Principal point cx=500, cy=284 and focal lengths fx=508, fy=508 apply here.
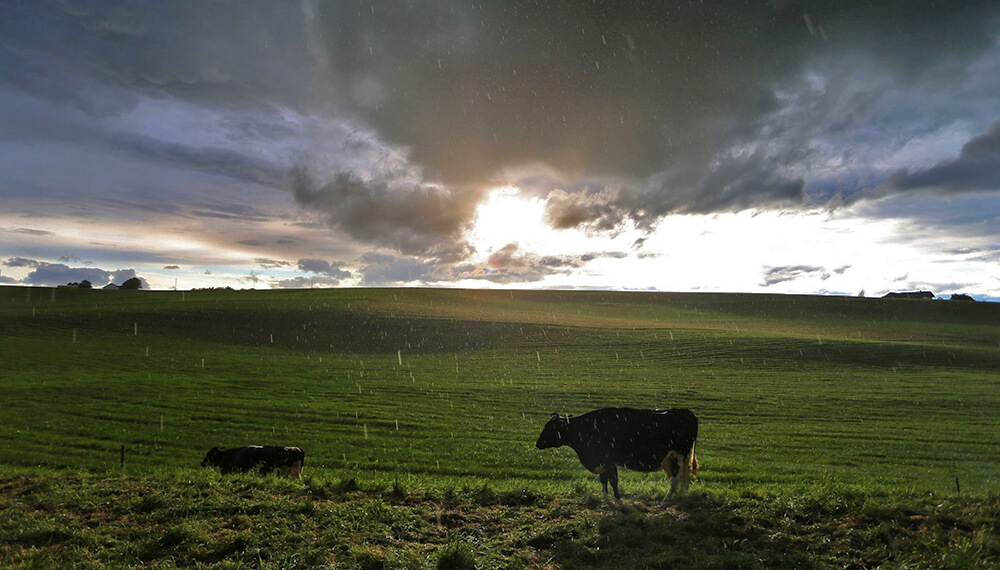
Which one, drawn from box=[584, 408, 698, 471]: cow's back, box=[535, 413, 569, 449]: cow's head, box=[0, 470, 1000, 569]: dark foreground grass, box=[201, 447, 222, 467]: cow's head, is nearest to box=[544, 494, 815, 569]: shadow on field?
box=[0, 470, 1000, 569]: dark foreground grass

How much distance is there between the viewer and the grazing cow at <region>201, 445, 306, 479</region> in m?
12.9

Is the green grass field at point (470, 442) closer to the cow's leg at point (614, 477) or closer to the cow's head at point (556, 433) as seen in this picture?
the cow's leg at point (614, 477)

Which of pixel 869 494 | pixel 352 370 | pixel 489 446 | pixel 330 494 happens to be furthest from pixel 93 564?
pixel 352 370

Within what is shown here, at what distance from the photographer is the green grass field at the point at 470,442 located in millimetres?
7430

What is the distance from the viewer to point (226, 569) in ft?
21.9

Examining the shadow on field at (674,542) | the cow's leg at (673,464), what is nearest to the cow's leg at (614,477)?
the shadow on field at (674,542)

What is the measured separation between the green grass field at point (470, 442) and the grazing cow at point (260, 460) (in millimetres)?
801

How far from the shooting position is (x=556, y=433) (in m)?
10.9

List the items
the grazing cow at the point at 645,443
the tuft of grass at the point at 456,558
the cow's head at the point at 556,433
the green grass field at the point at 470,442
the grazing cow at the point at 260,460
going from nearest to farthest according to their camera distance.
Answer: the tuft of grass at the point at 456,558 < the green grass field at the point at 470,442 < the grazing cow at the point at 645,443 < the cow's head at the point at 556,433 < the grazing cow at the point at 260,460

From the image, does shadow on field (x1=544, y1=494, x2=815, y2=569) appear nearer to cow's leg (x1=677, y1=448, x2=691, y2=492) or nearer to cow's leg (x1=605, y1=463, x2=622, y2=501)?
cow's leg (x1=605, y1=463, x2=622, y2=501)

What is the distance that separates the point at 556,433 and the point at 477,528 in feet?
10.1

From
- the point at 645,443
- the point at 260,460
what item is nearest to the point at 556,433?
the point at 645,443

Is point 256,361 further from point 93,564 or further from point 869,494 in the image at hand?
point 869,494

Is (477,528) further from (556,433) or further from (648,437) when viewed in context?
(648,437)
